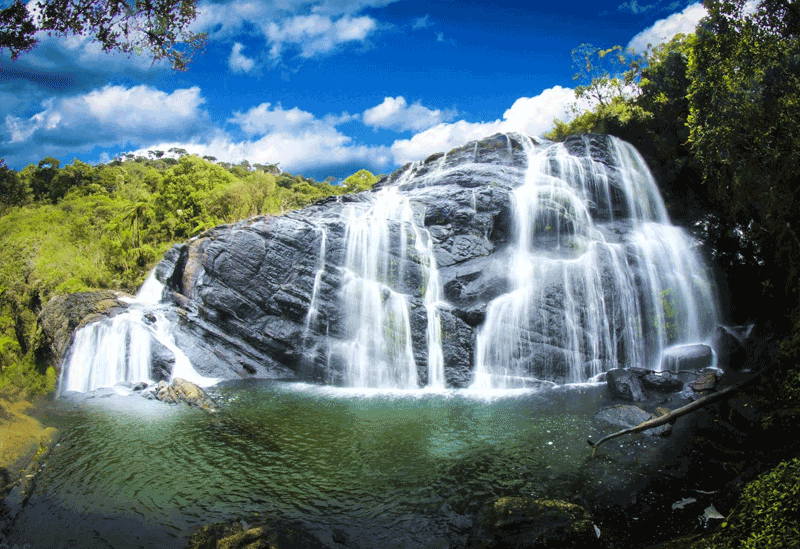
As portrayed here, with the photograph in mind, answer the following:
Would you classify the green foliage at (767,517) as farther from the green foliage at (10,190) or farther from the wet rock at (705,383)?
the green foliage at (10,190)

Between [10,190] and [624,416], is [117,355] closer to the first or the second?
[624,416]

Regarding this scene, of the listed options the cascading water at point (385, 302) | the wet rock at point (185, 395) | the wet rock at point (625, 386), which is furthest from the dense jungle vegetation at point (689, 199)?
the cascading water at point (385, 302)

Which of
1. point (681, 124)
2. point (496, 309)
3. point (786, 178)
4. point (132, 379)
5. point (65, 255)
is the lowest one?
point (132, 379)

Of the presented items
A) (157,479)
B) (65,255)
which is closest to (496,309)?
(157,479)

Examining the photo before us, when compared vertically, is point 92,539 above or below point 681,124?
below

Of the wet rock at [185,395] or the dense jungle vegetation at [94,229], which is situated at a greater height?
the dense jungle vegetation at [94,229]

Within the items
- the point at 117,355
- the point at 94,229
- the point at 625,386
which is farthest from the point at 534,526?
the point at 94,229

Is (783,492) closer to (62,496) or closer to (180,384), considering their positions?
(62,496)

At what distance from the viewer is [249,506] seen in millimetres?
7797

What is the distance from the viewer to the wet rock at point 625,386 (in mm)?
13008

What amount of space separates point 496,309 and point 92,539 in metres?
14.3

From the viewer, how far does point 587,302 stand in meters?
17.2

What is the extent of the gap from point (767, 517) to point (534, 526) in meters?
3.41

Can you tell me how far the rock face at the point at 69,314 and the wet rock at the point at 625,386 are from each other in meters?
20.4
